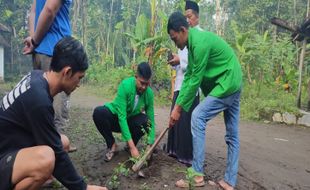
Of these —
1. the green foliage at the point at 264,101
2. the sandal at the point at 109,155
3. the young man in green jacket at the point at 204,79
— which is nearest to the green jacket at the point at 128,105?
the sandal at the point at 109,155

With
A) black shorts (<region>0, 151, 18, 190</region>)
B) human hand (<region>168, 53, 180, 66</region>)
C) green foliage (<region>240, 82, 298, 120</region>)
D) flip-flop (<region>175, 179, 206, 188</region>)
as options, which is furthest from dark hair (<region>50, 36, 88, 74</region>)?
green foliage (<region>240, 82, 298, 120</region>)

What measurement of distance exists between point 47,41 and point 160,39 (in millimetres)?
8570

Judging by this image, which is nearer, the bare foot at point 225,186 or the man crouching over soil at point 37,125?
the man crouching over soil at point 37,125

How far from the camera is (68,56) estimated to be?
2.21 meters

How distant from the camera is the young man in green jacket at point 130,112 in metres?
3.97

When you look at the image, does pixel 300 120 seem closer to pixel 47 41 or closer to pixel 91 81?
pixel 47 41

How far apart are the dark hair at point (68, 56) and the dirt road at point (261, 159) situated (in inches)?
65.4

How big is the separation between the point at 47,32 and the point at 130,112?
1424 mm

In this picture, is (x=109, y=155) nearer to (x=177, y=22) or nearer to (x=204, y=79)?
(x=204, y=79)

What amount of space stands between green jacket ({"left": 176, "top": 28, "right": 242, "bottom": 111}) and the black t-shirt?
1525mm

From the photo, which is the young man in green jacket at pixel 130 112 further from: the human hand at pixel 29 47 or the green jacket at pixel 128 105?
the human hand at pixel 29 47

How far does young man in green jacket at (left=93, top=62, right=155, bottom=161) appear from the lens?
3969mm

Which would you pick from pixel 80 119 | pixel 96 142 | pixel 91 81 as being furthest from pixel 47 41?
pixel 91 81

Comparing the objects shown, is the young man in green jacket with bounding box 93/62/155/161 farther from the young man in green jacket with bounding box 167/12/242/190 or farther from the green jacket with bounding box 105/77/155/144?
the young man in green jacket with bounding box 167/12/242/190
